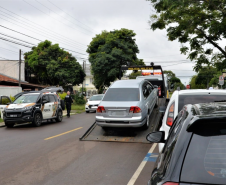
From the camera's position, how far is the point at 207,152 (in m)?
2.12

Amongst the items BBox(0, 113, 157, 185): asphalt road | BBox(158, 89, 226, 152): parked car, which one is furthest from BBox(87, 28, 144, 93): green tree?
BBox(158, 89, 226, 152): parked car

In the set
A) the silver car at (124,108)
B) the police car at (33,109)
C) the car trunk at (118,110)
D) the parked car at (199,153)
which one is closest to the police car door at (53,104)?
the police car at (33,109)

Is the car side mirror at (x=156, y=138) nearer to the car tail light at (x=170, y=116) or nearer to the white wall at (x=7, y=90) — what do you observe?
the car tail light at (x=170, y=116)

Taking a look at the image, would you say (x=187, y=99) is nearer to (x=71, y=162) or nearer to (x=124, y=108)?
(x=71, y=162)

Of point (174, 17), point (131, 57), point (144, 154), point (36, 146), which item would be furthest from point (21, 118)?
point (131, 57)

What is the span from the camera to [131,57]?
4294cm

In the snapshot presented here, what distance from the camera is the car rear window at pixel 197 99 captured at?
20.0 ft

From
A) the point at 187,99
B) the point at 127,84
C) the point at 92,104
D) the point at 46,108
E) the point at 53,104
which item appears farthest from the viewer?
the point at 92,104

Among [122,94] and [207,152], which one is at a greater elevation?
[122,94]

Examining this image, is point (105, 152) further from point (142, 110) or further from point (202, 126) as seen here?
point (202, 126)

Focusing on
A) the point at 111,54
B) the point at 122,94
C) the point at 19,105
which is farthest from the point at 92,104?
the point at 111,54

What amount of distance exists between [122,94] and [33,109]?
18.5 ft

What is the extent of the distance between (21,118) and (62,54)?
33.9m

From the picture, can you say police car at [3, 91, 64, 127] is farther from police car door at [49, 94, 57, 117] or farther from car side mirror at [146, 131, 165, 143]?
car side mirror at [146, 131, 165, 143]
